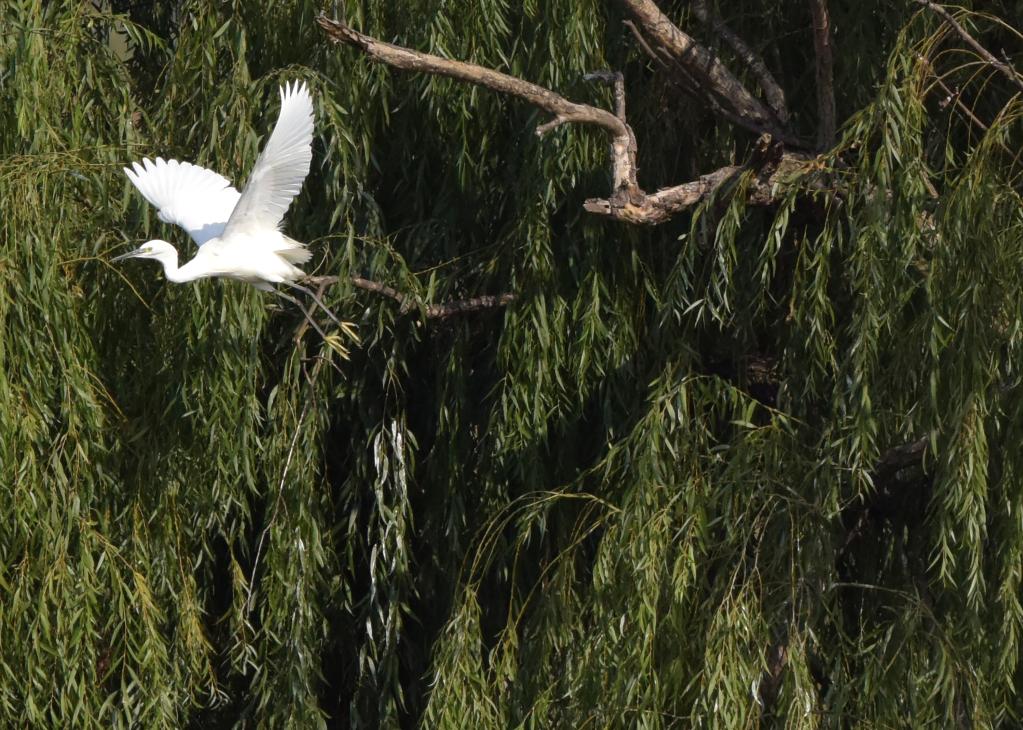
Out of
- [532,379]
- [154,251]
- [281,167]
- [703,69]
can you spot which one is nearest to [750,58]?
[703,69]

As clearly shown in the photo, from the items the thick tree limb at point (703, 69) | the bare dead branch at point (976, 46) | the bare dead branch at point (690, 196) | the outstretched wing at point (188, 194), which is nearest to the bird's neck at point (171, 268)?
the outstretched wing at point (188, 194)

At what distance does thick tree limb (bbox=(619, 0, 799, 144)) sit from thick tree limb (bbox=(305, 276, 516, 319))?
71cm

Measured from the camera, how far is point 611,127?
3.60 metres

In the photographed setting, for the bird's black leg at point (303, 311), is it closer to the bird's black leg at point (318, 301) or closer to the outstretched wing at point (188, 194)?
the bird's black leg at point (318, 301)

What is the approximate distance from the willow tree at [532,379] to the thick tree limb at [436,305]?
2 centimetres

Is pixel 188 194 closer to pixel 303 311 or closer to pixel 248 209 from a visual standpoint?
pixel 248 209

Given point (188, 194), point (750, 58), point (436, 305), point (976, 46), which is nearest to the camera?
point (976, 46)

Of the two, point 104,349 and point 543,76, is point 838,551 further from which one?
point 104,349

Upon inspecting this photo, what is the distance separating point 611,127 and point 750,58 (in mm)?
471

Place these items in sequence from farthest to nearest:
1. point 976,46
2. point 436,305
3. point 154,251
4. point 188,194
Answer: point 436,305
point 188,194
point 154,251
point 976,46

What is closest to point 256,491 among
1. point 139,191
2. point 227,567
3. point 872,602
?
point 227,567

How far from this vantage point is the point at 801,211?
3842 millimetres

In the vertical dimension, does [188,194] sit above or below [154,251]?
above

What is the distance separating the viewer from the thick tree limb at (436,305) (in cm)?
375
